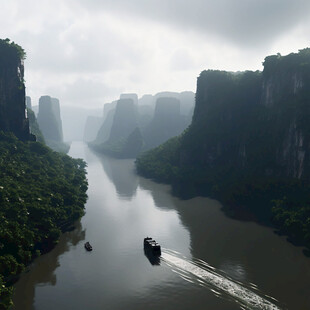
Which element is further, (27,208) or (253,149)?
(253,149)

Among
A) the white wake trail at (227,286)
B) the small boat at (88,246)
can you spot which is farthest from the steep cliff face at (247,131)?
the small boat at (88,246)

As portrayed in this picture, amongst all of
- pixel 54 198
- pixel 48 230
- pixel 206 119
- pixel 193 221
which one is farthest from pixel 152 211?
pixel 206 119

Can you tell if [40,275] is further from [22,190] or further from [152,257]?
[22,190]

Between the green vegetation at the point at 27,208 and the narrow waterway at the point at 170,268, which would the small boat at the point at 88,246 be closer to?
the narrow waterway at the point at 170,268

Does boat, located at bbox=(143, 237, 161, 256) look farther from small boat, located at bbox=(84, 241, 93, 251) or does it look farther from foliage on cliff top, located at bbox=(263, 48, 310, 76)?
foliage on cliff top, located at bbox=(263, 48, 310, 76)

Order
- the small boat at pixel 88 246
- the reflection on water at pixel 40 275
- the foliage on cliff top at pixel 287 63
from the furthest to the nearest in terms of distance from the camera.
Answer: the foliage on cliff top at pixel 287 63 < the small boat at pixel 88 246 < the reflection on water at pixel 40 275

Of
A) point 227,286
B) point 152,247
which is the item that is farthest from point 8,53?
point 227,286
